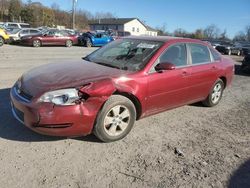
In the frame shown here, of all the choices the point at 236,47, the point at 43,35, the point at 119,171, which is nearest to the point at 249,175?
the point at 119,171

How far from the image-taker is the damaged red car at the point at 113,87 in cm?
403

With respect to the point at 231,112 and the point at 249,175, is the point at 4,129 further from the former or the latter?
the point at 231,112

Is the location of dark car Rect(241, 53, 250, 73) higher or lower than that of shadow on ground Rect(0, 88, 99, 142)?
higher

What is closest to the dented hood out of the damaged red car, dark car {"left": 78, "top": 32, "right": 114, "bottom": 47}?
the damaged red car

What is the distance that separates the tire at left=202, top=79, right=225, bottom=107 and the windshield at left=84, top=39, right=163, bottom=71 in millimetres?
2042

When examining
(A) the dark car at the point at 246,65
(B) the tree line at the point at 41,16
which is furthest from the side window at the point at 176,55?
(B) the tree line at the point at 41,16

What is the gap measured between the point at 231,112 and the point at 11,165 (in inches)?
192

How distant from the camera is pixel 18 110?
168 inches

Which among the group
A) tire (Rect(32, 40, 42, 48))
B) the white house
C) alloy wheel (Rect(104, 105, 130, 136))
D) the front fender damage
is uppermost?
the white house

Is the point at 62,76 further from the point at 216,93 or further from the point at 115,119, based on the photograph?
the point at 216,93

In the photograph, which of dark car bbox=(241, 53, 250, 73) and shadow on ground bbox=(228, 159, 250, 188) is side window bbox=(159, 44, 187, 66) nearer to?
shadow on ground bbox=(228, 159, 250, 188)

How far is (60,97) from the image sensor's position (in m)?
4.02

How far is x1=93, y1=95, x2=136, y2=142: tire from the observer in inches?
169

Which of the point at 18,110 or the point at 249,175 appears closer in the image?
the point at 249,175
